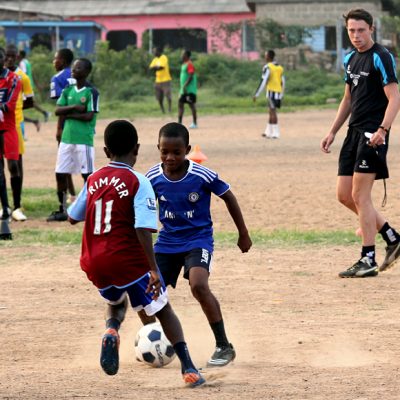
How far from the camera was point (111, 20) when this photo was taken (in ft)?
188

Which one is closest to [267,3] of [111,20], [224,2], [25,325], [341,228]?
[224,2]

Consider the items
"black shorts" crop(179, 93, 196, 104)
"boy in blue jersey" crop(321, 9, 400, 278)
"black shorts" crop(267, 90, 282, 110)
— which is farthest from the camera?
"black shorts" crop(179, 93, 196, 104)

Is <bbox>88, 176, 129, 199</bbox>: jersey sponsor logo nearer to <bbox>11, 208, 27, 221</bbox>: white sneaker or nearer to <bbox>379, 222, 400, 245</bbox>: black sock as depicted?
<bbox>379, 222, 400, 245</bbox>: black sock

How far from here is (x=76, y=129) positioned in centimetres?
1298

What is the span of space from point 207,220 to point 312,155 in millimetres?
13288

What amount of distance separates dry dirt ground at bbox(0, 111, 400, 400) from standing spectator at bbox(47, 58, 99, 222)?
0.61 meters

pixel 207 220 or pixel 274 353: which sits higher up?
pixel 207 220

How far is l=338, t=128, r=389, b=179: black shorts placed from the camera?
903cm

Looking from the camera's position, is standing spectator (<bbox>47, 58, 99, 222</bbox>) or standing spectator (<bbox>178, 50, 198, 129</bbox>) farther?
standing spectator (<bbox>178, 50, 198, 129</bbox>)

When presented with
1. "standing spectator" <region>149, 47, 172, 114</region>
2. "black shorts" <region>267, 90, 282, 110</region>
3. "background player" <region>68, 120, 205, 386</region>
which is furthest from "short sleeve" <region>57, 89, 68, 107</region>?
"standing spectator" <region>149, 47, 172, 114</region>

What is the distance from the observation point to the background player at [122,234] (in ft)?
19.4

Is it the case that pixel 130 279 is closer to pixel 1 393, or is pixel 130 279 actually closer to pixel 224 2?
pixel 1 393

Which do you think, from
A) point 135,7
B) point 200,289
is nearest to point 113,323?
point 200,289

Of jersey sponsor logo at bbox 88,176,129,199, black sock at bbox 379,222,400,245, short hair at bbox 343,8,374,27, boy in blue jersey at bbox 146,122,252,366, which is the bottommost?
black sock at bbox 379,222,400,245
